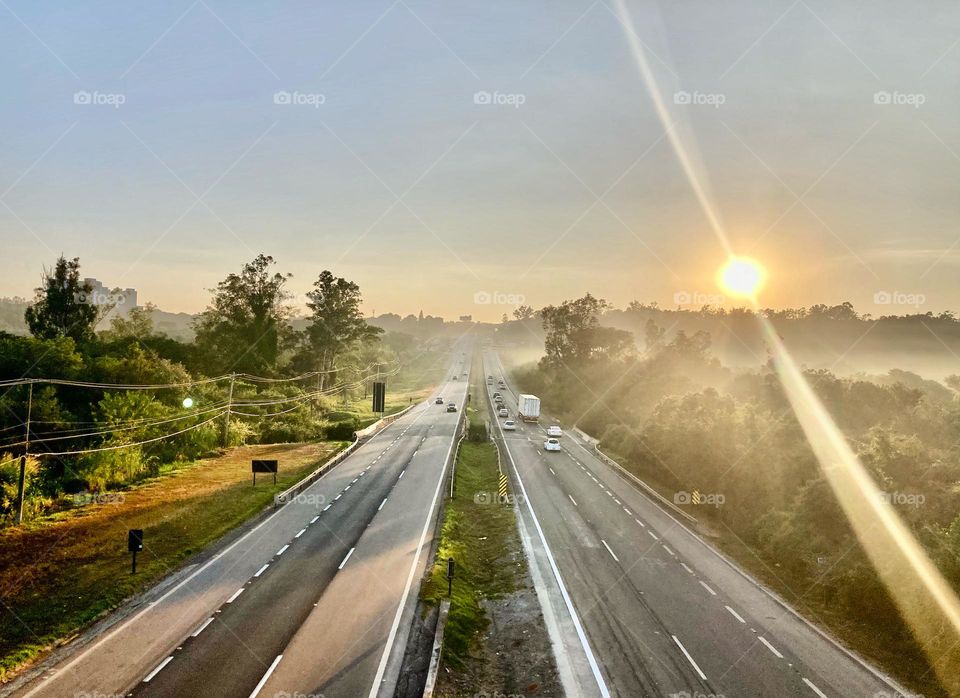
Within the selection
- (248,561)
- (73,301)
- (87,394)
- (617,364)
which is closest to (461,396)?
(617,364)

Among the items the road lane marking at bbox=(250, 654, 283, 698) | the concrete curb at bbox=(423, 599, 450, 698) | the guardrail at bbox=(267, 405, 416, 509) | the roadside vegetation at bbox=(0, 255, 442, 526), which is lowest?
the road lane marking at bbox=(250, 654, 283, 698)

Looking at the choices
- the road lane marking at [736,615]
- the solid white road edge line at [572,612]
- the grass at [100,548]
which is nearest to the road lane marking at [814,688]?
the road lane marking at [736,615]

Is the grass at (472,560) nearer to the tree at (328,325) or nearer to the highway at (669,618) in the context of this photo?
the highway at (669,618)

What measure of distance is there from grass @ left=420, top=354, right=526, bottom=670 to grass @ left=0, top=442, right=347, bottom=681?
36.3 feet

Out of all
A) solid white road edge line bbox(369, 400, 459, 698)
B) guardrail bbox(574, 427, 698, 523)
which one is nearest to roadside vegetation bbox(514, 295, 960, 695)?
guardrail bbox(574, 427, 698, 523)

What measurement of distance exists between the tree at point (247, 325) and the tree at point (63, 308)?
14.4 m

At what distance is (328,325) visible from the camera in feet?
293

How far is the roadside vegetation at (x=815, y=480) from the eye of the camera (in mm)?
20250

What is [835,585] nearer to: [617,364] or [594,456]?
[594,456]

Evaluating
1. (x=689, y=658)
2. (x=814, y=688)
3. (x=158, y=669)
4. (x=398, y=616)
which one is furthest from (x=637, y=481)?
(x=158, y=669)

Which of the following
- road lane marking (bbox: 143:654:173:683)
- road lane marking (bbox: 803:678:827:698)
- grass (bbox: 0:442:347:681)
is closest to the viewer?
road lane marking (bbox: 143:654:173:683)

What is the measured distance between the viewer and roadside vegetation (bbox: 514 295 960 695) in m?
20.2

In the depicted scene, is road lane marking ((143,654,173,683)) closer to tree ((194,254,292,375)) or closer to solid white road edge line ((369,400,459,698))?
solid white road edge line ((369,400,459,698))

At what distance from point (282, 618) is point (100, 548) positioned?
460 inches
